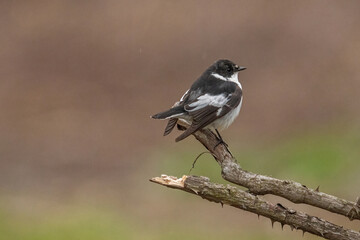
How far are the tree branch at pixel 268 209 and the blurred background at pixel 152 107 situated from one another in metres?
9.02

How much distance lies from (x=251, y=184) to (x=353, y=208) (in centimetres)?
81

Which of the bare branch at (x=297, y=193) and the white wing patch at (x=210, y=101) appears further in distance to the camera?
the white wing patch at (x=210, y=101)

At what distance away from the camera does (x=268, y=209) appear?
263 inches

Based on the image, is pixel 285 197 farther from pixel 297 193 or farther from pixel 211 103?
pixel 211 103

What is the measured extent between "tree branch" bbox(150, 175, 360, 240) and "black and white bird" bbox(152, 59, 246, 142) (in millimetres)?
2287

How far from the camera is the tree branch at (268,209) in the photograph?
6.61 metres

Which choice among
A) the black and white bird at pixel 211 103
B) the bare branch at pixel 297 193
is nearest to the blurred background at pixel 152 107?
the black and white bird at pixel 211 103

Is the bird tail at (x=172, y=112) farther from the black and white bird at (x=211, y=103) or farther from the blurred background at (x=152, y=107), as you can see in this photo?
the blurred background at (x=152, y=107)

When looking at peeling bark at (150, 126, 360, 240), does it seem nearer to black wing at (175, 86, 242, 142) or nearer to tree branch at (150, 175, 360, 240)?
tree branch at (150, 175, 360, 240)

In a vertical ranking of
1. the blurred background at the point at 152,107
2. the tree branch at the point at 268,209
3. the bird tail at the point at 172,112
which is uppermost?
the blurred background at the point at 152,107

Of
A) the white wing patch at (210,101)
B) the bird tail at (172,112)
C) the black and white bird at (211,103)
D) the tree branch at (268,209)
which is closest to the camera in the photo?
the tree branch at (268,209)

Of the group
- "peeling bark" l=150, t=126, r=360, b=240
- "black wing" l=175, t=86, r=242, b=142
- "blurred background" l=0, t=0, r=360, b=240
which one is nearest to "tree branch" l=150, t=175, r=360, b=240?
"peeling bark" l=150, t=126, r=360, b=240

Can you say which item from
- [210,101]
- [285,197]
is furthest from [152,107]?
[285,197]

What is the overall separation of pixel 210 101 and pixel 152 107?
11773mm
